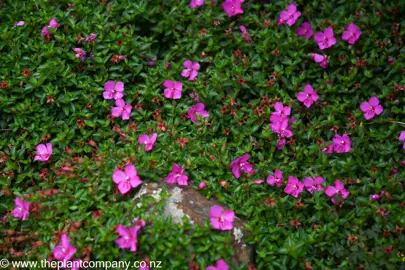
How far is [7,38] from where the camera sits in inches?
130

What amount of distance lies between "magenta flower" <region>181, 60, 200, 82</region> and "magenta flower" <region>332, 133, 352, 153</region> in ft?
3.16

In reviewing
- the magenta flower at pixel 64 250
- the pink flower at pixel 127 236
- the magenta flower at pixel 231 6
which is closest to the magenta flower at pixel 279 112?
the magenta flower at pixel 231 6

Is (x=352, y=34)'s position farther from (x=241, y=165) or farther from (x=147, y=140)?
(x=147, y=140)

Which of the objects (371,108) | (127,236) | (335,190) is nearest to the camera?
(127,236)

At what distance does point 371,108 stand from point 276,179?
0.81 metres

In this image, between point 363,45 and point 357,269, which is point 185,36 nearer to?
point 363,45

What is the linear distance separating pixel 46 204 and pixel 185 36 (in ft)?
4.84

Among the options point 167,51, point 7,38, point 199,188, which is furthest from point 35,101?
point 199,188

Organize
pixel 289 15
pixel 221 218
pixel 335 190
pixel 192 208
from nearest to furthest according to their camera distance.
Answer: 1. pixel 221 218
2. pixel 192 208
3. pixel 335 190
4. pixel 289 15

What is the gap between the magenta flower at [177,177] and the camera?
2.77 metres

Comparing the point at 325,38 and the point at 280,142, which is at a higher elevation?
the point at 325,38

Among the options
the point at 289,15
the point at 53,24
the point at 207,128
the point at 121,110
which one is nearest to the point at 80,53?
the point at 53,24

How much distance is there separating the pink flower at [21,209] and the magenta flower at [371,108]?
206 cm

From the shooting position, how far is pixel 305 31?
11.5 ft
